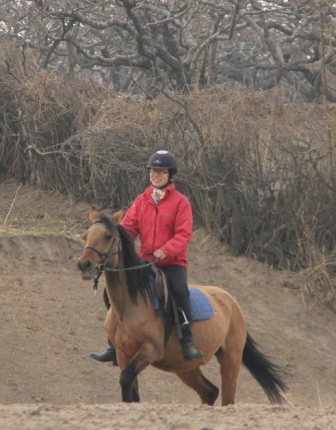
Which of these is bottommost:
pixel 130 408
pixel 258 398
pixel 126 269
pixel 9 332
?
pixel 258 398

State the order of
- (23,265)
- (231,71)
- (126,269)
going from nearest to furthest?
(126,269) < (23,265) < (231,71)

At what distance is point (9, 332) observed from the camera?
404 inches

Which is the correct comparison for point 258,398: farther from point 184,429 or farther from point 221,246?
point 184,429

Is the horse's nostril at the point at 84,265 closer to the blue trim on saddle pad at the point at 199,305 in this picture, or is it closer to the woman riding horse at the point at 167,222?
the woman riding horse at the point at 167,222

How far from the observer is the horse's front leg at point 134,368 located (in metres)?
6.87

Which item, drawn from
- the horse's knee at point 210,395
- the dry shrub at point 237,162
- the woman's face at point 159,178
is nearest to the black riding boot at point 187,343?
the horse's knee at point 210,395

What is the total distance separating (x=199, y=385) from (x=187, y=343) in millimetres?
1036

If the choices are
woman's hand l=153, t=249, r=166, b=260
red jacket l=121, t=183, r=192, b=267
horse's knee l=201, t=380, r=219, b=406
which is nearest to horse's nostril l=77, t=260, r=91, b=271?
woman's hand l=153, t=249, r=166, b=260

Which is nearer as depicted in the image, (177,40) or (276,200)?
(276,200)

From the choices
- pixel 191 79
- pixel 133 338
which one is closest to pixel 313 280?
pixel 191 79

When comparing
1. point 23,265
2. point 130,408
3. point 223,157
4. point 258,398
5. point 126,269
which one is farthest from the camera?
point 223,157

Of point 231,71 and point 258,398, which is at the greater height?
point 231,71

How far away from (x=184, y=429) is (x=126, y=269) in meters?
2.34

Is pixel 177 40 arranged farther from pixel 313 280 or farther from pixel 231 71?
pixel 313 280
